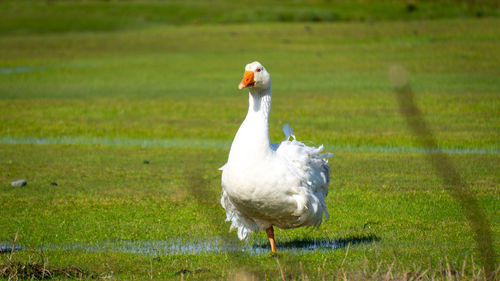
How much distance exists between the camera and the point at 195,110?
24.0 meters

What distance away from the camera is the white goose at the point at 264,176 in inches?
306

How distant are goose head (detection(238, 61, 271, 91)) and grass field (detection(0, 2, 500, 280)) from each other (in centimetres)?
171

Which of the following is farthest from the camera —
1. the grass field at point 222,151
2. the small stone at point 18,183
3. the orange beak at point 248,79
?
the small stone at point 18,183

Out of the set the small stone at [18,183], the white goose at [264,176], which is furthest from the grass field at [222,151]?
the white goose at [264,176]

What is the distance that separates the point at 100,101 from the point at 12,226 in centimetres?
1622

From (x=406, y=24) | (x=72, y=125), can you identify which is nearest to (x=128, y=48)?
(x=406, y=24)

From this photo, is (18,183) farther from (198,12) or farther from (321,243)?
(198,12)

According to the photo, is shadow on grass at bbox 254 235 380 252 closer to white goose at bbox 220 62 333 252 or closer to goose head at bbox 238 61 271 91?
white goose at bbox 220 62 333 252

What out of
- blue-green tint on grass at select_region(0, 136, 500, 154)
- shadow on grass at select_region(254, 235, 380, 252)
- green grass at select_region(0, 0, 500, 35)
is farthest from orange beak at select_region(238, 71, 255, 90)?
green grass at select_region(0, 0, 500, 35)

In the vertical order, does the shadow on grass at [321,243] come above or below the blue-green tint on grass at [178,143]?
above

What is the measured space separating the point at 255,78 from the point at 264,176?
3.87 feet

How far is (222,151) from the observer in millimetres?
17859

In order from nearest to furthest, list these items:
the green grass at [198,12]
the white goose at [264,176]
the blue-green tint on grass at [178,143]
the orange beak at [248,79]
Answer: the white goose at [264,176]
the orange beak at [248,79]
the blue-green tint on grass at [178,143]
the green grass at [198,12]

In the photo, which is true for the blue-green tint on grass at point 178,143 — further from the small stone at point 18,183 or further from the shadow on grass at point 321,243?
the shadow on grass at point 321,243
